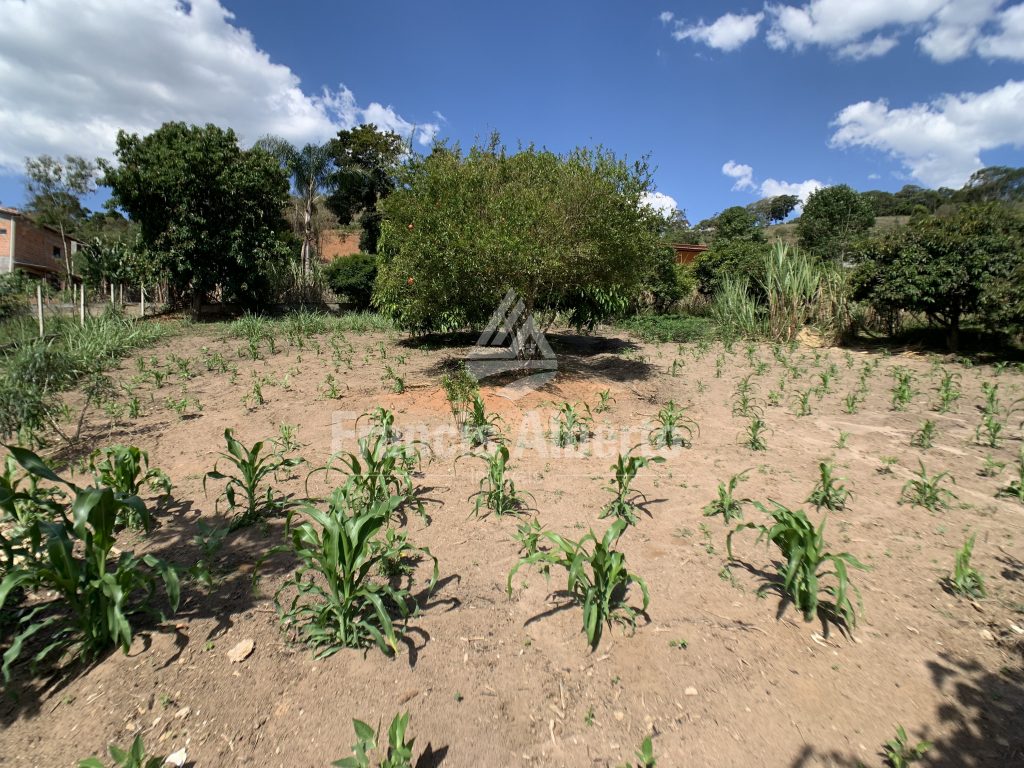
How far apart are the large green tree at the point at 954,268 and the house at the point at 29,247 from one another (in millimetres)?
33695

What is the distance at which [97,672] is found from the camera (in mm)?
1874

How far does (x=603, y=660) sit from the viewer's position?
80.4 inches

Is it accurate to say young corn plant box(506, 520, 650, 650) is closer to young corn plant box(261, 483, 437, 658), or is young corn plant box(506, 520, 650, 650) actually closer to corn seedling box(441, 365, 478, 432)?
young corn plant box(261, 483, 437, 658)

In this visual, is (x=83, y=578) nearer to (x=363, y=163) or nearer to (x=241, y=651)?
(x=241, y=651)

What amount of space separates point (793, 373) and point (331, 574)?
731 cm

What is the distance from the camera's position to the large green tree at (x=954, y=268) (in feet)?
25.7

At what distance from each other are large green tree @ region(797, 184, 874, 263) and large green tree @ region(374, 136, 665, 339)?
75.3 ft

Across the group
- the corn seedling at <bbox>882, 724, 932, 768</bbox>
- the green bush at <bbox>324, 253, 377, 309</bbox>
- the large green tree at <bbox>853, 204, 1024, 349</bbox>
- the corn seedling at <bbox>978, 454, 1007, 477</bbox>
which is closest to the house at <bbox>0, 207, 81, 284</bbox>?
the green bush at <bbox>324, 253, 377, 309</bbox>

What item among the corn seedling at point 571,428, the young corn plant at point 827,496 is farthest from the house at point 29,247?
the young corn plant at point 827,496

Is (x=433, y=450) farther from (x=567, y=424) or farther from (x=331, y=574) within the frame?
(x=331, y=574)

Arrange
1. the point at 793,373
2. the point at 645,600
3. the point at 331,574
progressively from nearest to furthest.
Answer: the point at 331,574, the point at 645,600, the point at 793,373

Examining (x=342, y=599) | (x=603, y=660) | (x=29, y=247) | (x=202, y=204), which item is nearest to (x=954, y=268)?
(x=603, y=660)

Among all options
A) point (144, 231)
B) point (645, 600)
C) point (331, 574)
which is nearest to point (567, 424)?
point (645, 600)

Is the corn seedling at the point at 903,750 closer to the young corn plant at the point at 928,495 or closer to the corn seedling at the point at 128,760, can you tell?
the young corn plant at the point at 928,495
